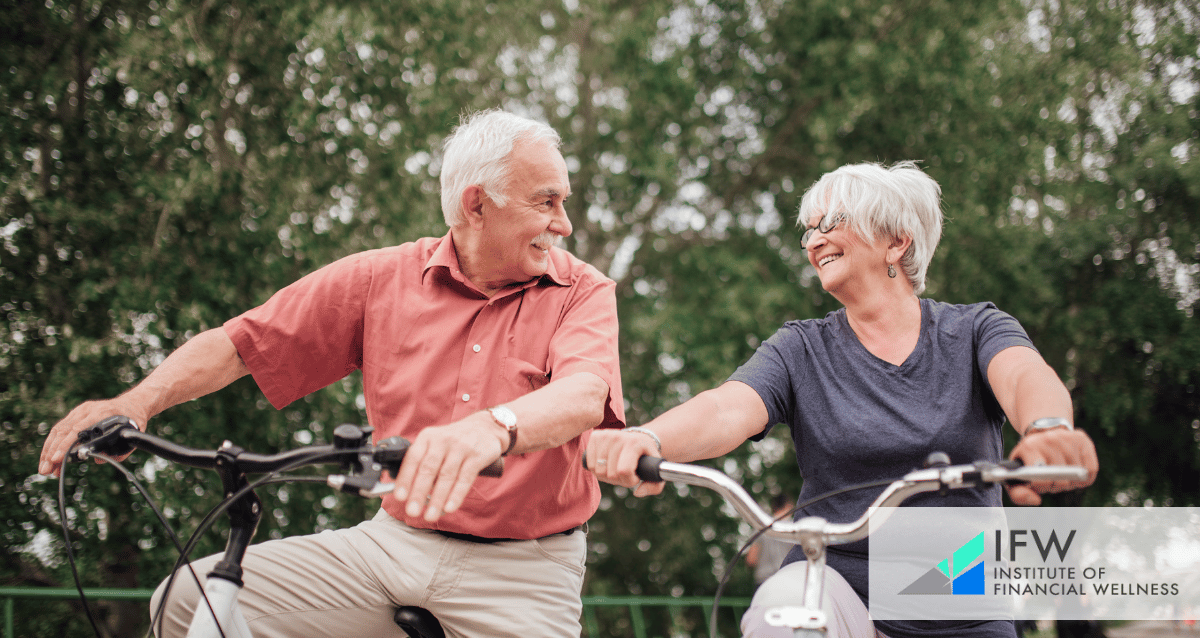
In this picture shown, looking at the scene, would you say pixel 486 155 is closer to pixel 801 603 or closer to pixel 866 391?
pixel 866 391

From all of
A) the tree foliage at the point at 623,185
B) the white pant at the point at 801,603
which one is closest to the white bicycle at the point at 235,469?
the white pant at the point at 801,603

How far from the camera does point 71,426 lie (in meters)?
1.74

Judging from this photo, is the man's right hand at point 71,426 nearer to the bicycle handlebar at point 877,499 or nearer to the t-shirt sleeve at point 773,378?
the bicycle handlebar at point 877,499

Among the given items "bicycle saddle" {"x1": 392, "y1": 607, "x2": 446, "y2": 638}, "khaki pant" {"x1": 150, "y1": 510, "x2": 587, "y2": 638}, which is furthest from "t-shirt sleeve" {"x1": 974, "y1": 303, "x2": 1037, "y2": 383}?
"bicycle saddle" {"x1": 392, "y1": 607, "x2": 446, "y2": 638}

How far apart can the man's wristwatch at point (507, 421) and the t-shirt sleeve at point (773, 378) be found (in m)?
0.69

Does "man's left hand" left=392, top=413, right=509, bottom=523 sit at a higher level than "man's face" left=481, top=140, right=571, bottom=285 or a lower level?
lower

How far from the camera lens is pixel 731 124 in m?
9.41

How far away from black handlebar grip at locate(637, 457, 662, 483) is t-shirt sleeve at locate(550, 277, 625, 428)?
300 millimetres

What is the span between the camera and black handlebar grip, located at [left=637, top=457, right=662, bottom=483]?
5.16 ft

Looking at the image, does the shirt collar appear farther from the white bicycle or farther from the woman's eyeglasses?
the white bicycle

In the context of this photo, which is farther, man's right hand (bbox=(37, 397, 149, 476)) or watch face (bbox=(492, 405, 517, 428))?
man's right hand (bbox=(37, 397, 149, 476))

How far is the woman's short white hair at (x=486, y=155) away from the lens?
7.45 ft

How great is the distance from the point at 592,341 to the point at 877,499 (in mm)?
784

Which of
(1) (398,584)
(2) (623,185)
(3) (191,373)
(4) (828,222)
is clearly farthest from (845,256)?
(2) (623,185)
